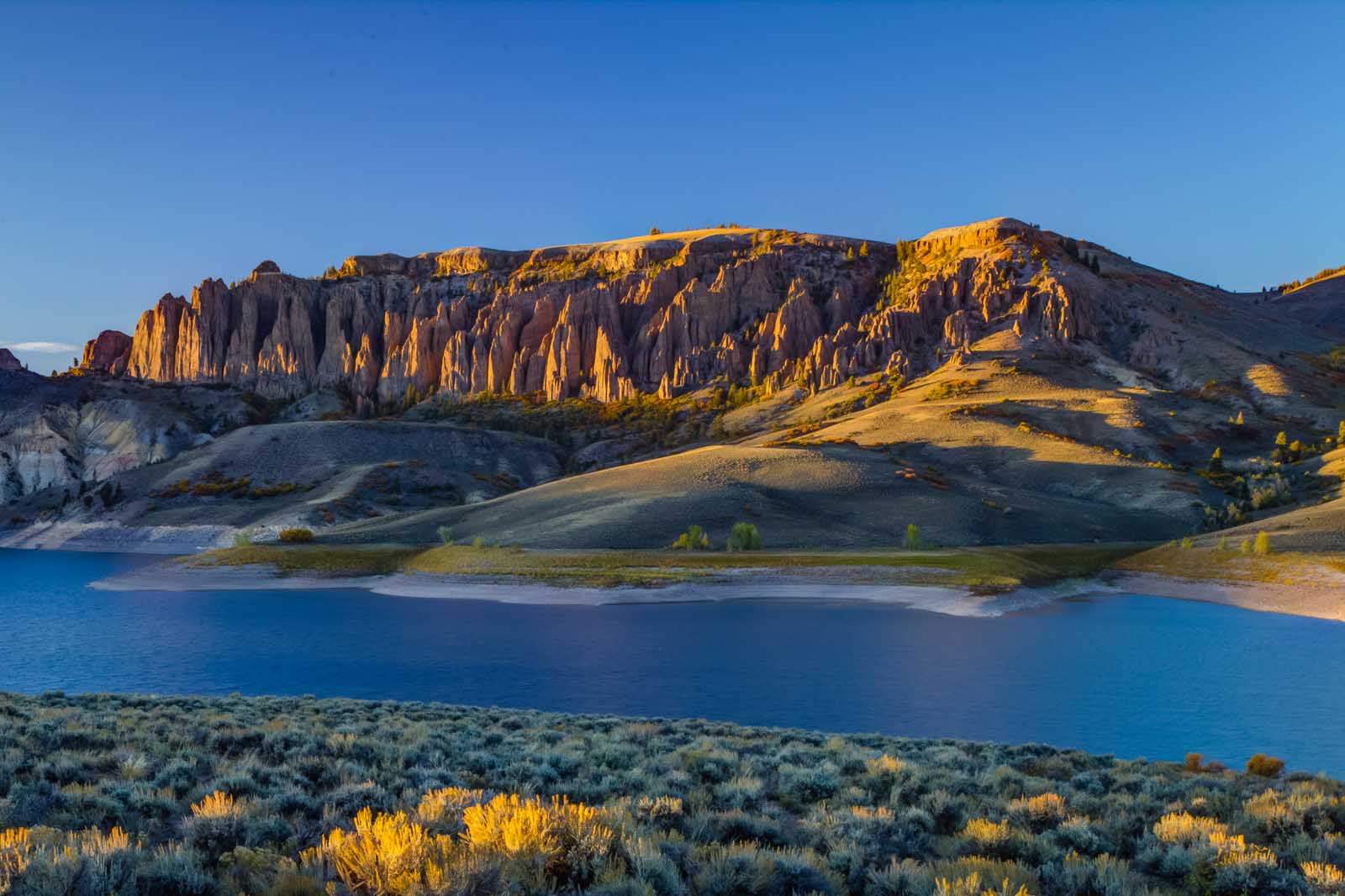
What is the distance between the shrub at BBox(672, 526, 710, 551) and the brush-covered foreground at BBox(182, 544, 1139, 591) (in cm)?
263

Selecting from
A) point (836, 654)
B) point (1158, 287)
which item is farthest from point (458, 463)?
point (1158, 287)

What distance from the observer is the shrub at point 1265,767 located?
1789 centimetres

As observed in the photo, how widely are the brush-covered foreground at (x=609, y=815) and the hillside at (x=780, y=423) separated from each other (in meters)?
55.9

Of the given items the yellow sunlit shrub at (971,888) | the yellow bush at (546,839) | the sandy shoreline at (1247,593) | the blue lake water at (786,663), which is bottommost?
the blue lake water at (786,663)

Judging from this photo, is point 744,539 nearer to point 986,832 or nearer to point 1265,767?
point 1265,767

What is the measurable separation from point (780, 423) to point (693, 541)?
238 ft

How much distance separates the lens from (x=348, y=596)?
63.5 meters

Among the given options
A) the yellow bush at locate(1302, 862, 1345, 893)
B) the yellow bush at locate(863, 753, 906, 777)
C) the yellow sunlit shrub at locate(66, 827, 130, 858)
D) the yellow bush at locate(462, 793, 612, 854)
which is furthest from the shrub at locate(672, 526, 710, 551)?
the yellow sunlit shrub at locate(66, 827, 130, 858)

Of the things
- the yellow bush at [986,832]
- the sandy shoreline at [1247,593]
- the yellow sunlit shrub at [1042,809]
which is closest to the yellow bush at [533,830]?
the yellow bush at [986,832]

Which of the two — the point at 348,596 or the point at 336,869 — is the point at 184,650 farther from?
the point at 336,869

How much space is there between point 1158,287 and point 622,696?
190811mm

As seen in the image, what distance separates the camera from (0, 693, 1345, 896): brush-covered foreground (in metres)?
7.88

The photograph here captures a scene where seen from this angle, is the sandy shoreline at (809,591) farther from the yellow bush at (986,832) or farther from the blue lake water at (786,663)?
the yellow bush at (986,832)

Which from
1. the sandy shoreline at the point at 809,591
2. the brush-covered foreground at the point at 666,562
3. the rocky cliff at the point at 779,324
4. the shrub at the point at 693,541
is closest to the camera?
the sandy shoreline at the point at 809,591
